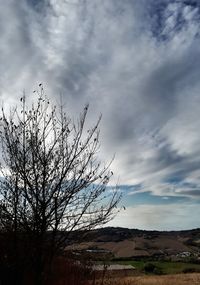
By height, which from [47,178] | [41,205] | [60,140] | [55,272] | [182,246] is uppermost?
[182,246]

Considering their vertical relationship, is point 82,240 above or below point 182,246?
below

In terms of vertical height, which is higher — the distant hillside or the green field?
the distant hillside

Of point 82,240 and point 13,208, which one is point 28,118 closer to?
point 13,208

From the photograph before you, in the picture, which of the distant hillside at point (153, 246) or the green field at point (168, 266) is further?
the distant hillside at point (153, 246)

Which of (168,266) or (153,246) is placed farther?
(153,246)

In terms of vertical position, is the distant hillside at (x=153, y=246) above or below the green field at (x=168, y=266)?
above

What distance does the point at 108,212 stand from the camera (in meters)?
9.45

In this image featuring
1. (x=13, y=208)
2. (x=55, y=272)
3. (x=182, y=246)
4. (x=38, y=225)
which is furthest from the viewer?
(x=182, y=246)

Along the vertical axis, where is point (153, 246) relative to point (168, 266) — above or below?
above

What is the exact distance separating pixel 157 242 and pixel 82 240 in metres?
91.2

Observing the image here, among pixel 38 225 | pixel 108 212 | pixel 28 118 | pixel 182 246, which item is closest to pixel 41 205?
pixel 38 225

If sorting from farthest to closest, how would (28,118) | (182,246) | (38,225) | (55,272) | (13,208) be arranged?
(182,246)
(55,272)
(28,118)
(13,208)
(38,225)

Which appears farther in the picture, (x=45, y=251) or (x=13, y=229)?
(x=13, y=229)

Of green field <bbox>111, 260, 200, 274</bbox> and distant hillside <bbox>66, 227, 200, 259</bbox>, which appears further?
distant hillside <bbox>66, 227, 200, 259</bbox>
